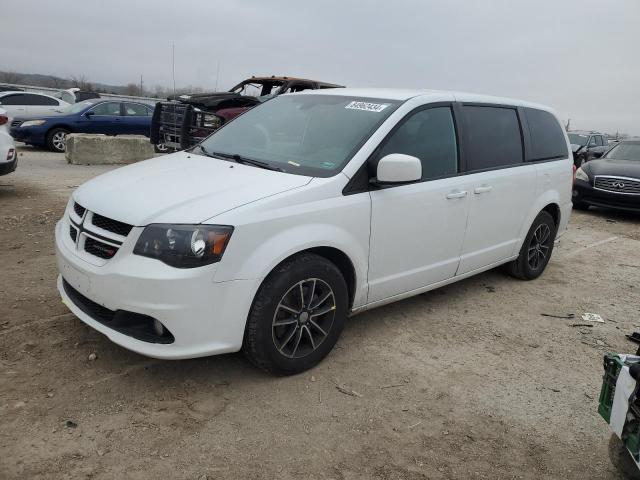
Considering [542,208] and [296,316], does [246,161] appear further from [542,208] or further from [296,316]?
[542,208]

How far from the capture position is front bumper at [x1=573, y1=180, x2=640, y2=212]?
954 cm

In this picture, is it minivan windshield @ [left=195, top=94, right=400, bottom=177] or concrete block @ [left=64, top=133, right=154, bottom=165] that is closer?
minivan windshield @ [left=195, top=94, right=400, bottom=177]

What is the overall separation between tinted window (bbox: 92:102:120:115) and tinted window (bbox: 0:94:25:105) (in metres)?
3.15

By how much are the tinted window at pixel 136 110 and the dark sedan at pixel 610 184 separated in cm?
1129

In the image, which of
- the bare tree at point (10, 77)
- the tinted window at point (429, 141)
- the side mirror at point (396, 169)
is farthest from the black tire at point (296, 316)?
the bare tree at point (10, 77)

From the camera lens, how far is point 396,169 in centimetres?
337

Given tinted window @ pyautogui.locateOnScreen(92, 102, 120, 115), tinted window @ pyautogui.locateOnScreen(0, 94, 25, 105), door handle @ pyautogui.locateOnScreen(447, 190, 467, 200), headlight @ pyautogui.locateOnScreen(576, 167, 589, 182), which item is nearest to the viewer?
door handle @ pyautogui.locateOnScreen(447, 190, 467, 200)

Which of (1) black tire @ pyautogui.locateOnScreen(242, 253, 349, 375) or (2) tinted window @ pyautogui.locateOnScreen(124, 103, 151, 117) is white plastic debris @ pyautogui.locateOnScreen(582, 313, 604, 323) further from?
(2) tinted window @ pyautogui.locateOnScreen(124, 103, 151, 117)

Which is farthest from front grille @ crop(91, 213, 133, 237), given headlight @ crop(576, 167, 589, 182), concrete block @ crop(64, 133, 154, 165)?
concrete block @ crop(64, 133, 154, 165)

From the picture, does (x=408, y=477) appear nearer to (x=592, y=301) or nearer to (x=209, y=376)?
(x=209, y=376)

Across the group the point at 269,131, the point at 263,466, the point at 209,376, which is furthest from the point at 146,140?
the point at 263,466

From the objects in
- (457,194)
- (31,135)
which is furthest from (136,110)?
(457,194)

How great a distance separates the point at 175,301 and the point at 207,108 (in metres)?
8.49

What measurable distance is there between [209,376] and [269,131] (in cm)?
192
